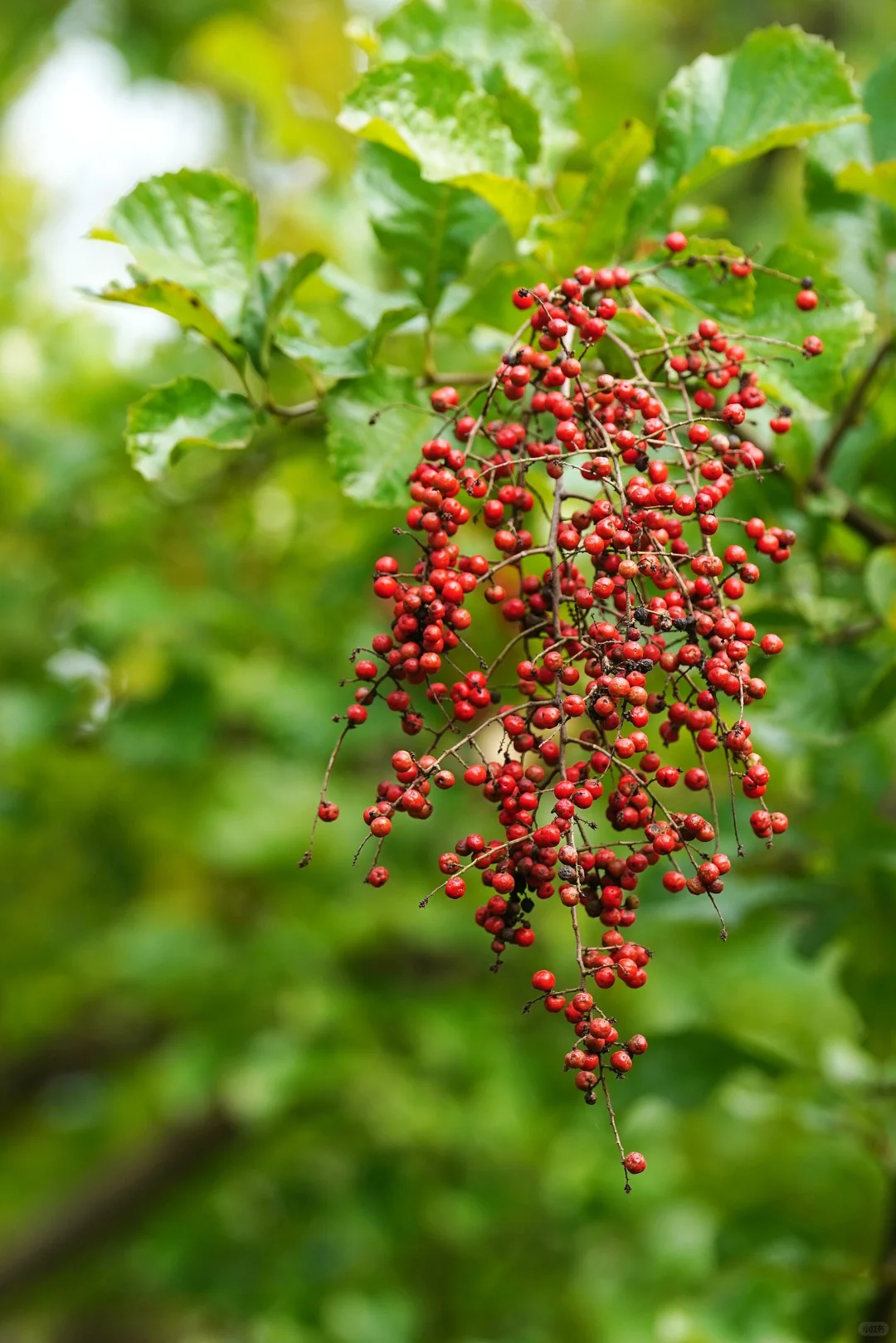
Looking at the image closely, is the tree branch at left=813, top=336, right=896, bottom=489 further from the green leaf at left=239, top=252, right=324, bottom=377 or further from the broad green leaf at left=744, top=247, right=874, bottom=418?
the green leaf at left=239, top=252, right=324, bottom=377

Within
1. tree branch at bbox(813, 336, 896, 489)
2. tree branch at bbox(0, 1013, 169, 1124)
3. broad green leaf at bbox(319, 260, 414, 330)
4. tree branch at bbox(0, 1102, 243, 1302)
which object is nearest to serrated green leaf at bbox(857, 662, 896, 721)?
tree branch at bbox(813, 336, 896, 489)

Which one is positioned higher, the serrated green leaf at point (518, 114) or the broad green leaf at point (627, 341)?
the serrated green leaf at point (518, 114)

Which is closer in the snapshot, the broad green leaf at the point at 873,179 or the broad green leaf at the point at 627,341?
the broad green leaf at the point at 627,341

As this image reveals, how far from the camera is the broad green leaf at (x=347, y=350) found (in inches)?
44.4

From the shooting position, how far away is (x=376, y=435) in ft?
3.69

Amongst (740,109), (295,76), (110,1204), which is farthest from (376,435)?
(110,1204)

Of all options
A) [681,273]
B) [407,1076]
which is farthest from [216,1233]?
[681,273]

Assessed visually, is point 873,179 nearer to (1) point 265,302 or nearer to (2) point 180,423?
(1) point 265,302

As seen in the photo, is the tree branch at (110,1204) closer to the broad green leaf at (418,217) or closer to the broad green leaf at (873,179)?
the broad green leaf at (418,217)

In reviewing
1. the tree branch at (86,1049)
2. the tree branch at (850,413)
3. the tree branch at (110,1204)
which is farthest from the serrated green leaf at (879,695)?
the tree branch at (86,1049)

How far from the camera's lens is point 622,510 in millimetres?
845

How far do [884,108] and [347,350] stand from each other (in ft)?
2.21

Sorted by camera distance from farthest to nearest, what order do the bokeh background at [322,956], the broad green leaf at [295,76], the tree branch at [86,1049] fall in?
the tree branch at [86,1049]
the broad green leaf at [295,76]
the bokeh background at [322,956]

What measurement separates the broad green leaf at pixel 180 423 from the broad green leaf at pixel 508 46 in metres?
0.41
